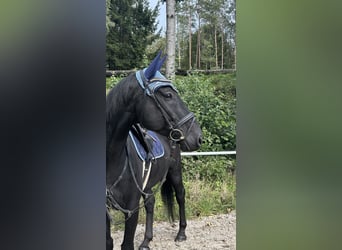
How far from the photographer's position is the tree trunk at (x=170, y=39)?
255cm

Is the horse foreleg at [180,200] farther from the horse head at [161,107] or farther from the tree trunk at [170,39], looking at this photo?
the tree trunk at [170,39]

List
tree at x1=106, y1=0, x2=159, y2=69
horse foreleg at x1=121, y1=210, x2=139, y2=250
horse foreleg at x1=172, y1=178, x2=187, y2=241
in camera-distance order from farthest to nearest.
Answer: horse foreleg at x1=172, y1=178, x2=187, y2=241 → horse foreleg at x1=121, y1=210, x2=139, y2=250 → tree at x1=106, y1=0, x2=159, y2=69

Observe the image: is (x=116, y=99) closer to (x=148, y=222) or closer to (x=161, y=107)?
(x=161, y=107)

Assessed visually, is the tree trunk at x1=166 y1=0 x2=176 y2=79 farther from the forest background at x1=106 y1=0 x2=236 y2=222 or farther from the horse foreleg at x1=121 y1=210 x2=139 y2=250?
the horse foreleg at x1=121 y1=210 x2=139 y2=250

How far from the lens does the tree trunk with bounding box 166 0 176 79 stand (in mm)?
2553

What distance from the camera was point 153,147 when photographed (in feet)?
8.64

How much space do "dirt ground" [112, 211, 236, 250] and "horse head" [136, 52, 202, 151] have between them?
0.55 meters

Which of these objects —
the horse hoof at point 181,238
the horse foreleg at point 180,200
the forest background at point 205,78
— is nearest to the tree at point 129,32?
the forest background at point 205,78

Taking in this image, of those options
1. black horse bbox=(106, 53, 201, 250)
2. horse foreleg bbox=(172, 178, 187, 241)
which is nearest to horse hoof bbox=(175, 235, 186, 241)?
horse foreleg bbox=(172, 178, 187, 241)
